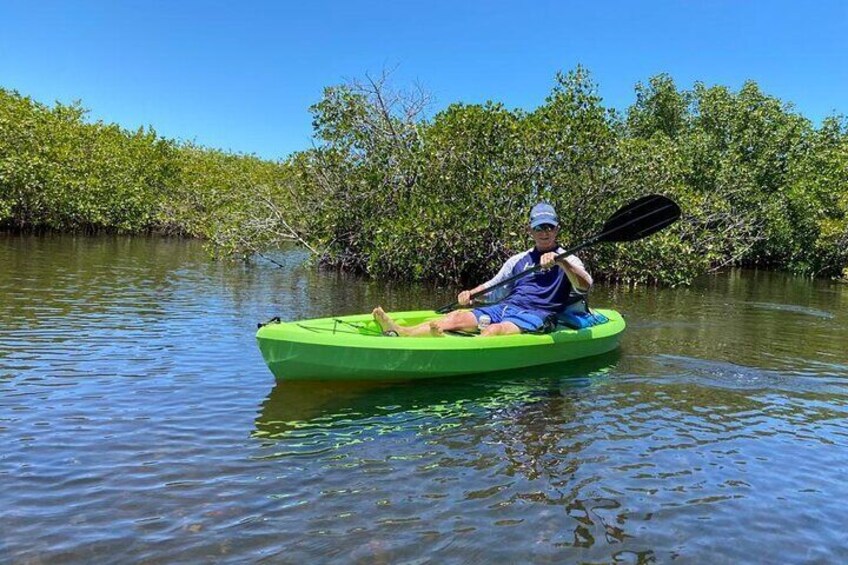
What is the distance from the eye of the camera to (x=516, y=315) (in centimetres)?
719

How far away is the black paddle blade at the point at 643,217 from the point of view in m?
7.81

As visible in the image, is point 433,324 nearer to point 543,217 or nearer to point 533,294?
point 533,294

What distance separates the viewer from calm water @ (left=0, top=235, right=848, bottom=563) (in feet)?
10.5

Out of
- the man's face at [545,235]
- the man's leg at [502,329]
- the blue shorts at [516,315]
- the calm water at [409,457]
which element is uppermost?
the man's face at [545,235]

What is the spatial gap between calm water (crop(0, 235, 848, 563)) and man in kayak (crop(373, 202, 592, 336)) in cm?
65

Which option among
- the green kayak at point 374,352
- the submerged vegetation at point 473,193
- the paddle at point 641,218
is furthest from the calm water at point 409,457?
the submerged vegetation at point 473,193

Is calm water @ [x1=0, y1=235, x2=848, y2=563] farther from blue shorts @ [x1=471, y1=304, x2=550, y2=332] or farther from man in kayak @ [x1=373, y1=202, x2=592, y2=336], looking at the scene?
man in kayak @ [x1=373, y1=202, x2=592, y2=336]

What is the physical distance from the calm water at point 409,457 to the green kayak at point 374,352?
0.58 ft

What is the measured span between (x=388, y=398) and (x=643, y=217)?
3950mm

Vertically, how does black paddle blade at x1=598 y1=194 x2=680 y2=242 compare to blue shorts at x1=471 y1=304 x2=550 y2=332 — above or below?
above

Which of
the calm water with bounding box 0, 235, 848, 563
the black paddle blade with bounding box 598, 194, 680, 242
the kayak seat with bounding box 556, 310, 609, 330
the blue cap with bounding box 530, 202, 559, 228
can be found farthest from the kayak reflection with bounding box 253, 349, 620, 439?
the black paddle blade with bounding box 598, 194, 680, 242

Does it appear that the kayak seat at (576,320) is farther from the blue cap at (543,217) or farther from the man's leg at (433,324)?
the blue cap at (543,217)

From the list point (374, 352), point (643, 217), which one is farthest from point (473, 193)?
point (374, 352)

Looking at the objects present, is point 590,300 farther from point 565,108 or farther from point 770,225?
point 770,225
